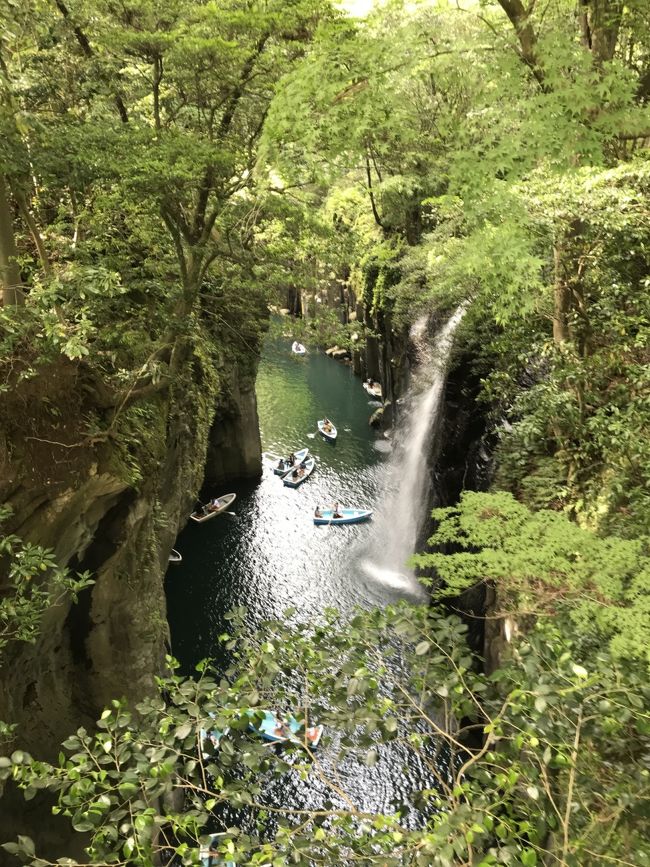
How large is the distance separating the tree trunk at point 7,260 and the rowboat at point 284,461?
18.6 meters

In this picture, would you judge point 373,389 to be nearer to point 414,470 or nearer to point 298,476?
point 298,476

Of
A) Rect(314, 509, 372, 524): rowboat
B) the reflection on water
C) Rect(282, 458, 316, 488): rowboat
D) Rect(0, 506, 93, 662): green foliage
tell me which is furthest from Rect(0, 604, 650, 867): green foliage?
Rect(282, 458, 316, 488): rowboat

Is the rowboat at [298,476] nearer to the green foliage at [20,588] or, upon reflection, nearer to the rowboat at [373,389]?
the rowboat at [373,389]

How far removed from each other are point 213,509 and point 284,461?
5.17 meters

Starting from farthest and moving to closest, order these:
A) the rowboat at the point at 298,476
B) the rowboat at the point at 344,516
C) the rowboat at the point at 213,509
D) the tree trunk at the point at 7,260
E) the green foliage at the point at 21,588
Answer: the rowboat at the point at 298,476
the rowboat at the point at 213,509
the rowboat at the point at 344,516
the tree trunk at the point at 7,260
the green foliage at the point at 21,588

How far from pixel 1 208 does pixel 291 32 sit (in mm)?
5272

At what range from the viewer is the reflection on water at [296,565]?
12.1 m

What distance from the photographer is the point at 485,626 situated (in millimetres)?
11547

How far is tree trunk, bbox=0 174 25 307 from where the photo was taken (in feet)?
24.3

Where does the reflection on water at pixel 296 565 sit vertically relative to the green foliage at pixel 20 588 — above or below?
below

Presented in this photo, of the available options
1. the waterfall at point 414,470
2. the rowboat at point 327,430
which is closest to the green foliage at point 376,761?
the waterfall at point 414,470

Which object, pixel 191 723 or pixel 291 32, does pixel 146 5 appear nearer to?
pixel 291 32

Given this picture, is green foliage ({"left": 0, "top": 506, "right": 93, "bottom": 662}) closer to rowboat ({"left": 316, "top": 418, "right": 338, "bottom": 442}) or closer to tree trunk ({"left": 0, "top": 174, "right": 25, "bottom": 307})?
tree trunk ({"left": 0, "top": 174, "right": 25, "bottom": 307})

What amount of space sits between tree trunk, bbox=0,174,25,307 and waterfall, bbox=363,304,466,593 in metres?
12.9
